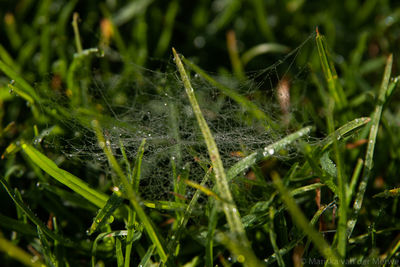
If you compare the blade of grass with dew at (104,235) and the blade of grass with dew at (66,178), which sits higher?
the blade of grass with dew at (66,178)

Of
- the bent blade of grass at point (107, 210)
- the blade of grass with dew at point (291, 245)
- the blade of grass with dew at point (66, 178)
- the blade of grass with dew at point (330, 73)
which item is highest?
the blade of grass with dew at point (330, 73)

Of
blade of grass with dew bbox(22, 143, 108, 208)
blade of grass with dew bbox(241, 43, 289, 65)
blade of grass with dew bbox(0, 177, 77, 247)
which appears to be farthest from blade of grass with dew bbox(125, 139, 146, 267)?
blade of grass with dew bbox(241, 43, 289, 65)

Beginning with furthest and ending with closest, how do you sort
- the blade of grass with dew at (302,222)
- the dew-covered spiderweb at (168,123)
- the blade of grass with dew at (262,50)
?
the blade of grass with dew at (262,50) → the dew-covered spiderweb at (168,123) → the blade of grass with dew at (302,222)

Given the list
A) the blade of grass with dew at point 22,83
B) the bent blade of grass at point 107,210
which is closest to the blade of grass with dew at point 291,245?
the bent blade of grass at point 107,210

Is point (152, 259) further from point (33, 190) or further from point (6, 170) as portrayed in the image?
point (6, 170)

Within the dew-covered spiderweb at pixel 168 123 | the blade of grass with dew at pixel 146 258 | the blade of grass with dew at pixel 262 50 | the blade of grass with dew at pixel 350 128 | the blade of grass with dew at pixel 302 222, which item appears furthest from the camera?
the blade of grass with dew at pixel 262 50

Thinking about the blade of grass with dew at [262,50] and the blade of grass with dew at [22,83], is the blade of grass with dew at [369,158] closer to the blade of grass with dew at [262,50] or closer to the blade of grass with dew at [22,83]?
the blade of grass with dew at [262,50]

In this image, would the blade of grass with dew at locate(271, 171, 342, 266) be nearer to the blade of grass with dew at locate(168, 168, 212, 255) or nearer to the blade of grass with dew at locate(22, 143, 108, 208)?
the blade of grass with dew at locate(168, 168, 212, 255)

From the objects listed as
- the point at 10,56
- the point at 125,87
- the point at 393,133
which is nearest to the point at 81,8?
the point at 10,56
